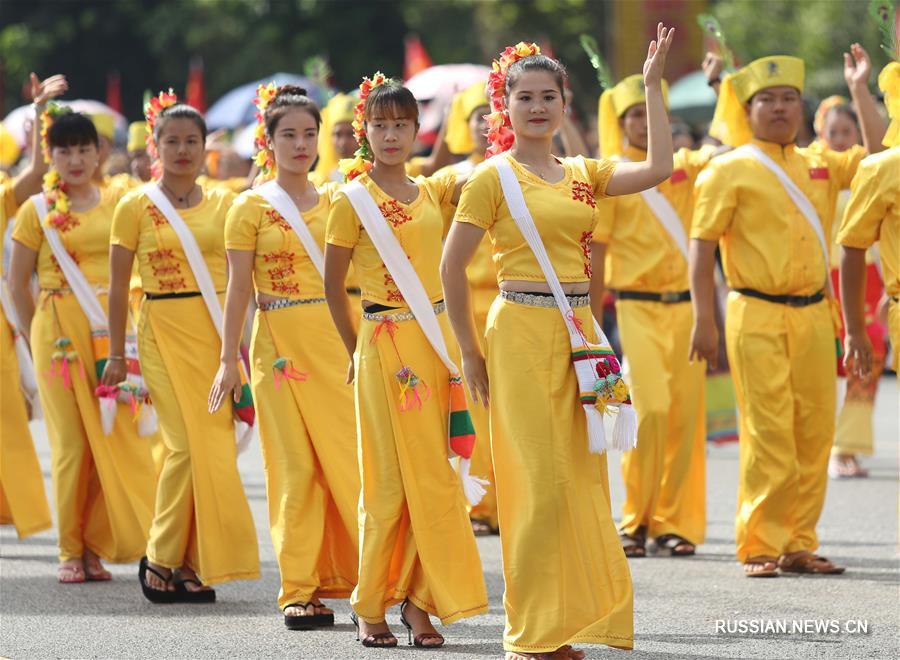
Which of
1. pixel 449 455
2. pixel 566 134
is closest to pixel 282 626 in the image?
pixel 449 455

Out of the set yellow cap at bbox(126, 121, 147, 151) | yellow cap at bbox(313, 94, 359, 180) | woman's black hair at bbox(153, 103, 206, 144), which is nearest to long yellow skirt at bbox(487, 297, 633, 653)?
woman's black hair at bbox(153, 103, 206, 144)

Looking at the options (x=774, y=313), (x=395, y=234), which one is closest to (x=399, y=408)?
(x=395, y=234)

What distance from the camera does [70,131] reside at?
8906 millimetres

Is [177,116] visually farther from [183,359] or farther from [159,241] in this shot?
[183,359]

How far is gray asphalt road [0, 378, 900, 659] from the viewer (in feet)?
22.6

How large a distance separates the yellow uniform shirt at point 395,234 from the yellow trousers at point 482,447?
276 cm

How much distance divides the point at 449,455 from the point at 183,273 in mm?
1848

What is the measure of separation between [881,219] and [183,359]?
3.10 m

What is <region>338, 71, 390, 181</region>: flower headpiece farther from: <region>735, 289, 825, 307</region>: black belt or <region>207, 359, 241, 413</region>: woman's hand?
<region>735, 289, 825, 307</region>: black belt

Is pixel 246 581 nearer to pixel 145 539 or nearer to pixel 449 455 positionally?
pixel 145 539

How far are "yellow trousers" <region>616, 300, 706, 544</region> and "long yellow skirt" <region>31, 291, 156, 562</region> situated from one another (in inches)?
97.2

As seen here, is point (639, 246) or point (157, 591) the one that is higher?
point (639, 246)

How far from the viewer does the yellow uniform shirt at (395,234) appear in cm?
696

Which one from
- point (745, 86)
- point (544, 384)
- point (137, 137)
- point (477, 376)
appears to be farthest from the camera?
point (137, 137)
